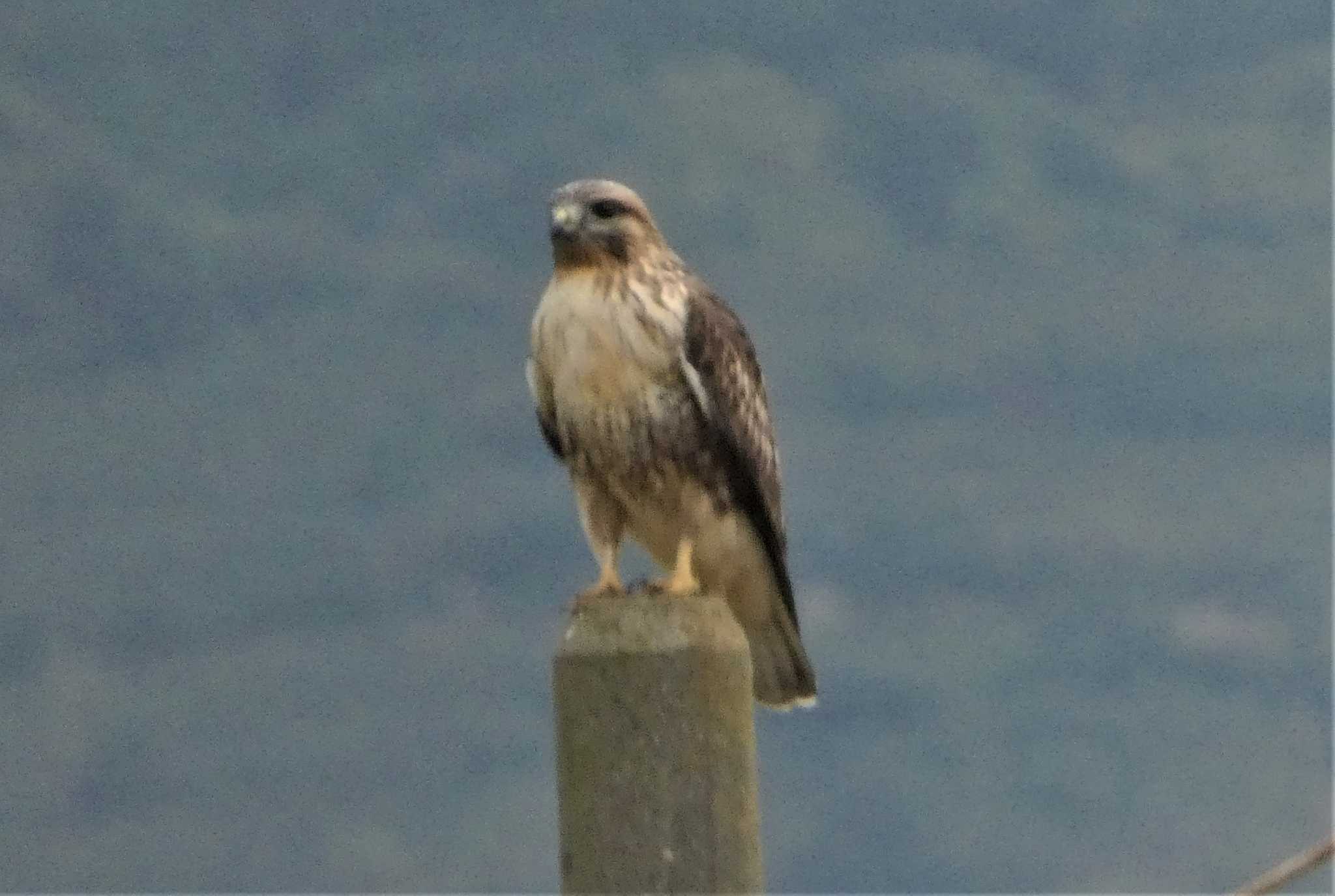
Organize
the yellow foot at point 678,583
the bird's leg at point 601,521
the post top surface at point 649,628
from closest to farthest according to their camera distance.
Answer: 1. the post top surface at point 649,628
2. the yellow foot at point 678,583
3. the bird's leg at point 601,521

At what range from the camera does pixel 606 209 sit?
19.1 feet

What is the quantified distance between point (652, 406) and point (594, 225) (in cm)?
60

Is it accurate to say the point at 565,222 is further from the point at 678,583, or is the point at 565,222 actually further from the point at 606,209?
the point at 678,583

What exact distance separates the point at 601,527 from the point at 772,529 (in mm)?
596

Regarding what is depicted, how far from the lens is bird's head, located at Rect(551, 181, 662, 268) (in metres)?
5.77

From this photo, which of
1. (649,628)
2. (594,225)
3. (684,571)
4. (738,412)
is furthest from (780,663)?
(649,628)

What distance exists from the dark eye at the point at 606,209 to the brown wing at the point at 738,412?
1.15 ft

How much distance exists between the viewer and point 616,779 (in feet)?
11.2

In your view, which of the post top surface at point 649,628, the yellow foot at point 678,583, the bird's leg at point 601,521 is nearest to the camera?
the post top surface at point 649,628

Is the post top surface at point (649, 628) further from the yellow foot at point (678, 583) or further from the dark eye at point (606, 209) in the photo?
the dark eye at point (606, 209)

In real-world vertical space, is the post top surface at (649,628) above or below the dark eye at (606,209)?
below

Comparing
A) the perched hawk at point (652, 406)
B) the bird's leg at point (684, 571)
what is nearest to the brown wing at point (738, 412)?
the perched hawk at point (652, 406)

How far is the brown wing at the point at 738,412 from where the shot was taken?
5.73 meters

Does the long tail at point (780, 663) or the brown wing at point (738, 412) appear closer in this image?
the brown wing at point (738, 412)
